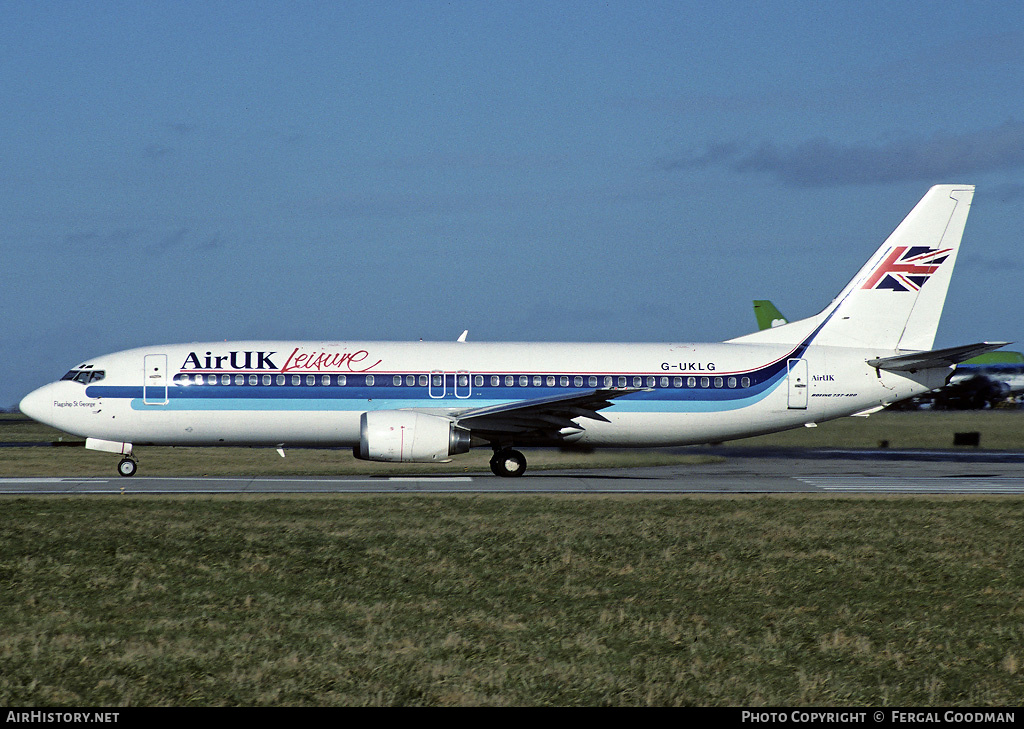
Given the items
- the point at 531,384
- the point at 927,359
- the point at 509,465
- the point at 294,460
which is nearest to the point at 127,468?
the point at 294,460

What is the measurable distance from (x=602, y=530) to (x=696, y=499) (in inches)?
222

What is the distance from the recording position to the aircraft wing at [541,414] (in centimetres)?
3016

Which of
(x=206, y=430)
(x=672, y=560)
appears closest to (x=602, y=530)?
(x=672, y=560)

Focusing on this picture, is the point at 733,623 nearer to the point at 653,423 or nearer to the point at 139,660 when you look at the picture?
the point at 139,660

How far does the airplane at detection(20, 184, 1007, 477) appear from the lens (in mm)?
30281

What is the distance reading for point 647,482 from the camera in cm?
2947

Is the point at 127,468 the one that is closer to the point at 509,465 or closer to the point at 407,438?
the point at 407,438

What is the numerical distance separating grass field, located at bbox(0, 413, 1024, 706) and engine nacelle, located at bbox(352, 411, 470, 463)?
6.49 meters

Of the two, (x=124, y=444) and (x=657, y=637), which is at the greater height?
(x=124, y=444)

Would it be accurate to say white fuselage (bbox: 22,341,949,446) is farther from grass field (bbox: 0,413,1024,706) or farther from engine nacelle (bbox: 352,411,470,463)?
grass field (bbox: 0,413,1024,706)

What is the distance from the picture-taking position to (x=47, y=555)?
15.8m

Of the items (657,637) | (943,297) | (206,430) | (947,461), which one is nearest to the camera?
(657,637)

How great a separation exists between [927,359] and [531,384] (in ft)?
39.8

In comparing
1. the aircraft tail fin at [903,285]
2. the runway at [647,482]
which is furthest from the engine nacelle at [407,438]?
the aircraft tail fin at [903,285]
